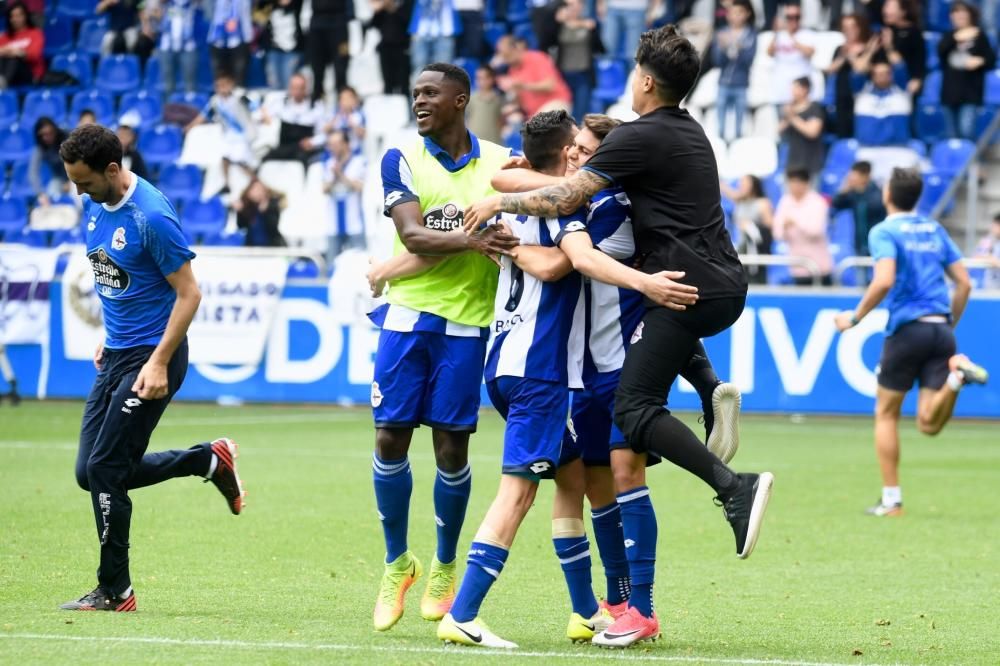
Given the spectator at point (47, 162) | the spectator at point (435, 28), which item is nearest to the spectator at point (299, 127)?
the spectator at point (435, 28)

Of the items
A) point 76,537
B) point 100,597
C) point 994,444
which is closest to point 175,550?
point 76,537

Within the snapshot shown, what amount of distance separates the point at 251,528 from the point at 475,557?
4.02m

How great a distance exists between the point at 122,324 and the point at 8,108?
1871 cm

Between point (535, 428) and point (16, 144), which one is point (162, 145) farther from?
point (535, 428)

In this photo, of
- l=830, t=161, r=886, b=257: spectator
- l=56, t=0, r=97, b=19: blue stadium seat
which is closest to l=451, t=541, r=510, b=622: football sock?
l=830, t=161, r=886, b=257: spectator

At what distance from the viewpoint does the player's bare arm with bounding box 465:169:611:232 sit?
6.22 meters

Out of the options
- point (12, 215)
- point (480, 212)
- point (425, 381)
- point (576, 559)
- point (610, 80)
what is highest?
point (480, 212)

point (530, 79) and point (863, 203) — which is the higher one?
point (530, 79)

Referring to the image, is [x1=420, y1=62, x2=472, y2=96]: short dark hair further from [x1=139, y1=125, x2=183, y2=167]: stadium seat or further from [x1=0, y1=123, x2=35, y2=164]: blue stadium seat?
[x1=0, y1=123, x2=35, y2=164]: blue stadium seat

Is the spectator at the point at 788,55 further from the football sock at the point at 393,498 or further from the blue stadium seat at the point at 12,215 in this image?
the football sock at the point at 393,498

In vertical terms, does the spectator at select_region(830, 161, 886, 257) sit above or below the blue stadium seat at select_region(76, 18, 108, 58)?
below

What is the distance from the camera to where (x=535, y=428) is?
630 centimetres

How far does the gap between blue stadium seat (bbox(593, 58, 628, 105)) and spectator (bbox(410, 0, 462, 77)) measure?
2.22m

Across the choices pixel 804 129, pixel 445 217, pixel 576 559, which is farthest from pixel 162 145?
pixel 576 559
